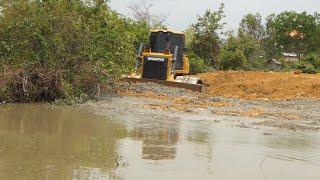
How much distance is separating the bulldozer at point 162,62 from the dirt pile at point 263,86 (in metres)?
1.23

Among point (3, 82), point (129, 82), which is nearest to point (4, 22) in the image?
point (3, 82)

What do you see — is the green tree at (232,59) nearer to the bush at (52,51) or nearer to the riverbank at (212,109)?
the riverbank at (212,109)

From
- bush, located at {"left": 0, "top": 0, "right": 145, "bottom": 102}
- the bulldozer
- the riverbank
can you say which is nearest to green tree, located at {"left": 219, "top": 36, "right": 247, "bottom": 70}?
the bulldozer

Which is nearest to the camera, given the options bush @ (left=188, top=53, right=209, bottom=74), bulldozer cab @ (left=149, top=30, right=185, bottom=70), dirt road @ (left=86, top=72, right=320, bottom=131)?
dirt road @ (left=86, top=72, right=320, bottom=131)

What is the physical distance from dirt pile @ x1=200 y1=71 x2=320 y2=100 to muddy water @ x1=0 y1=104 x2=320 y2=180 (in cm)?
981

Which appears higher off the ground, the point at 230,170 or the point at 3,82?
the point at 3,82

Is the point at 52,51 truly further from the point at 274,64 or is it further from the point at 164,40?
the point at 274,64

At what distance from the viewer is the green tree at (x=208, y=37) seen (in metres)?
41.1

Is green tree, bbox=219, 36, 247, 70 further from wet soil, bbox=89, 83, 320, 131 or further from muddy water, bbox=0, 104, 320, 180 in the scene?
muddy water, bbox=0, 104, 320, 180

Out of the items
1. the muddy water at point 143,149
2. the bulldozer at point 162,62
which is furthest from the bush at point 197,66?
the muddy water at point 143,149

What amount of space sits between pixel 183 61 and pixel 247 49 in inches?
678

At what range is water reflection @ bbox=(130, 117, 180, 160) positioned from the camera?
9336 mm

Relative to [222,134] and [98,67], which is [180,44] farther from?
[222,134]

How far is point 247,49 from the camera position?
1770 inches
